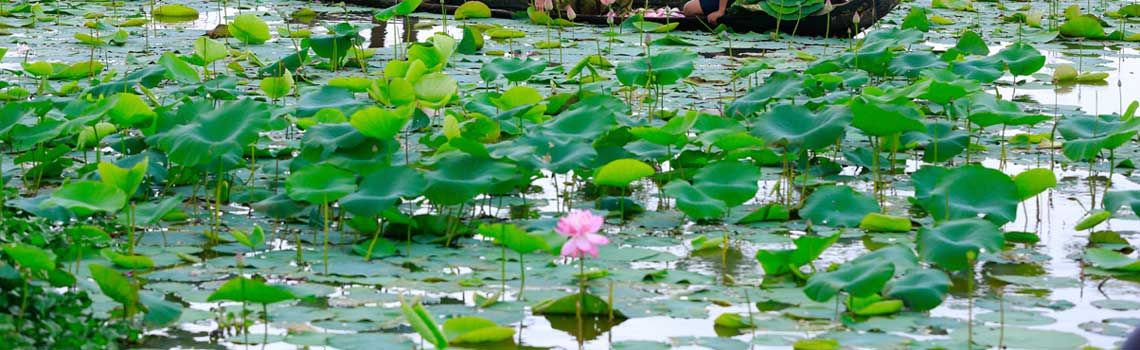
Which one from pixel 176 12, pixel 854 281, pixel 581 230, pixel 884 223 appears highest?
pixel 581 230

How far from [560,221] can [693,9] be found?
5.38 meters

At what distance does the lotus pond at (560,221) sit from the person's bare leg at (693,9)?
2.83 meters

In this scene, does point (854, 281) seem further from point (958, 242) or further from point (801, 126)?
point (801, 126)

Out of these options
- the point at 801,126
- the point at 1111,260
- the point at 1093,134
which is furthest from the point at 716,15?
the point at 1111,260

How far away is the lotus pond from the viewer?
89.8 inches

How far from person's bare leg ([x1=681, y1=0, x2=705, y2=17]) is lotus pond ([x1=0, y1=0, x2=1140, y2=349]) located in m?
2.83

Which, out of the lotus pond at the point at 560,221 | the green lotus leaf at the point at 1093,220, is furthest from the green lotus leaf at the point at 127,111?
the green lotus leaf at the point at 1093,220

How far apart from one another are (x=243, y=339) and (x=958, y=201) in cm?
151

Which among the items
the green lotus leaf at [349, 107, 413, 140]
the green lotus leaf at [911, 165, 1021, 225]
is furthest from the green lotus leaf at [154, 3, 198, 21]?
the green lotus leaf at [911, 165, 1021, 225]

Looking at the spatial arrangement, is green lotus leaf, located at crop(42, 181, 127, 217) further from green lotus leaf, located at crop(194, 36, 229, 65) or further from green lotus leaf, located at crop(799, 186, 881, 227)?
green lotus leaf, located at crop(194, 36, 229, 65)

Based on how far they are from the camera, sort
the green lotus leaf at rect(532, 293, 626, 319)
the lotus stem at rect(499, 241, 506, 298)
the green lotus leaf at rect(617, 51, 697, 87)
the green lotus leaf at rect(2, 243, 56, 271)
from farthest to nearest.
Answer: the green lotus leaf at rect(617, 51, 697, 87) < the lotus stem at rect(499, 241, 506, 298) < the green lotus leaf at rect(532, 293, 626, 319) < the green lotus leaf at rect(2, 243, 56, 271)

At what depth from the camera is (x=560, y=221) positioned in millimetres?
2240

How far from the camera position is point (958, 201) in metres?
2.88

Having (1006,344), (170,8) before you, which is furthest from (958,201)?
(170,8)
